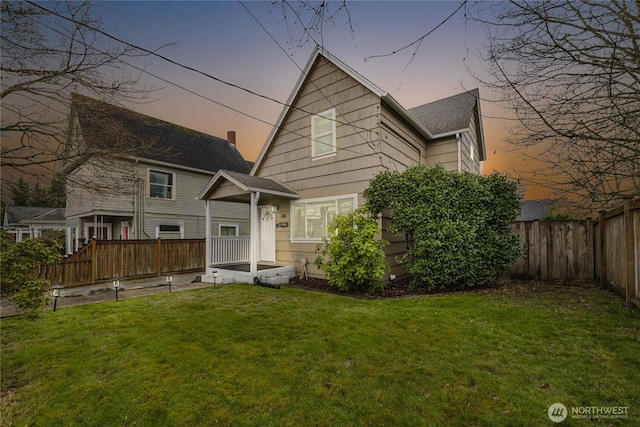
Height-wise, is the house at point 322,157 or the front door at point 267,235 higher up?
the house at point 322,157

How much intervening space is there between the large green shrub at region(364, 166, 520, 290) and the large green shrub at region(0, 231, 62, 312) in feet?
21.1

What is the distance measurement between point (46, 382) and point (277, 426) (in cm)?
270

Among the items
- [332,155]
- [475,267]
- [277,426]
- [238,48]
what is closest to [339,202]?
[332,155]

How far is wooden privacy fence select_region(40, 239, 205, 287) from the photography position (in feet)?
28.9

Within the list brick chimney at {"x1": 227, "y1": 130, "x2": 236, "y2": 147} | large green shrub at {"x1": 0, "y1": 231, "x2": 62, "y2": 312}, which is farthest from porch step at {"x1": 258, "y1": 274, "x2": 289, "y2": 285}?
brick chimney at {"x1": 227, "y1": 130, "x2": 236, "y2": 147}

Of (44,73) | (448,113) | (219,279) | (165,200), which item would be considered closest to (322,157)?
(219,279)

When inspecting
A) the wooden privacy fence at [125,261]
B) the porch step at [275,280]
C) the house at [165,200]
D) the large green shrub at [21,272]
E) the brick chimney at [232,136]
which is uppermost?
the brick chimney at [232,136]

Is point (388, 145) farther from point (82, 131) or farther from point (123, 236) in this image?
point (123, 236)

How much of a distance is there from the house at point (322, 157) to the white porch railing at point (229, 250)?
5cm

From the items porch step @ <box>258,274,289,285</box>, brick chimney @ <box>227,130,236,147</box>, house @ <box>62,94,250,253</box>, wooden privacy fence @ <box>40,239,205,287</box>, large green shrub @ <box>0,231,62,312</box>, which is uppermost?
brick chimney @ <box>227,130,236,147</box>

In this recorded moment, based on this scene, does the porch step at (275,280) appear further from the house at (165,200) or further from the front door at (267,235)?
the house at (165,200)

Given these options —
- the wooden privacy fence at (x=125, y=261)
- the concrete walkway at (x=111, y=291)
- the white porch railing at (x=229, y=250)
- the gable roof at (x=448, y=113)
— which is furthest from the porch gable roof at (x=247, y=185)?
the gable roof at (x=448, y=113)

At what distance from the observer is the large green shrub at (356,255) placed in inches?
272

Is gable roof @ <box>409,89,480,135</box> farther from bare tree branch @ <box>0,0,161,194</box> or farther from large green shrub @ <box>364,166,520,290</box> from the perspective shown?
bare tree branch @ <box>0,0,161,194</box>
